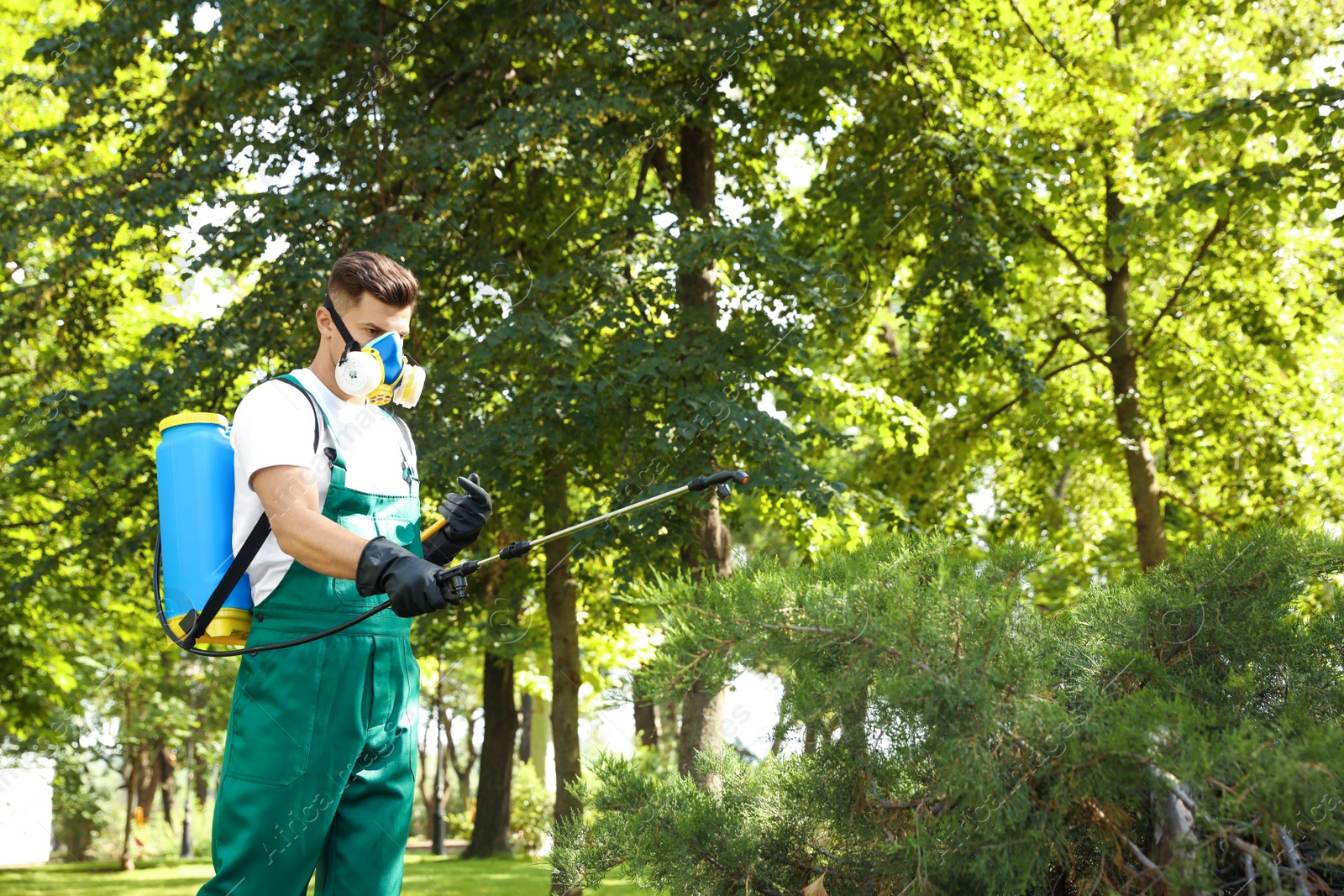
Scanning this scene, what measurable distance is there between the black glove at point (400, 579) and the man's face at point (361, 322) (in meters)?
0.69

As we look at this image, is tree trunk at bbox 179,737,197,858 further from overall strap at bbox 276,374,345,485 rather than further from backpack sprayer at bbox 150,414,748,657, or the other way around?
overall strap at bbox 276,374,345,485

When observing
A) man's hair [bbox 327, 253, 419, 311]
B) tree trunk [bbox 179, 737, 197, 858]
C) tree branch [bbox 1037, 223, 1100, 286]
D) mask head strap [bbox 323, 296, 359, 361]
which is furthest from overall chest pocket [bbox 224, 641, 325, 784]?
tree trunk [bbox 179, 737, 197, 858]

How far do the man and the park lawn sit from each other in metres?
6.15

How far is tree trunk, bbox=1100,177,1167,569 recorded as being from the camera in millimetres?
10867

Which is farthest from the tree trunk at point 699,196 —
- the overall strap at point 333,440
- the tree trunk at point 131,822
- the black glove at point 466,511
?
the tree trunk at point 131,822

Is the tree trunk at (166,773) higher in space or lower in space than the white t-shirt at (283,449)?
lower

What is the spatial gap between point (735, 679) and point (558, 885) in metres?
0.80

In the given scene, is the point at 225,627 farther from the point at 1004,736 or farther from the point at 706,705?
the point at 706,705

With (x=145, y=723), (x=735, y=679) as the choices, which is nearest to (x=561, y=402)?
(x=735, y=679)

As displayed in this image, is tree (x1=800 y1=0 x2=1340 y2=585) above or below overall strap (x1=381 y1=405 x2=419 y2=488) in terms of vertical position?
above

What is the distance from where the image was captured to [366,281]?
298 centimetres

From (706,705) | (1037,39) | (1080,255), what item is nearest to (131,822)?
(706,705)

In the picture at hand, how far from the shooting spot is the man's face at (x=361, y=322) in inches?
117

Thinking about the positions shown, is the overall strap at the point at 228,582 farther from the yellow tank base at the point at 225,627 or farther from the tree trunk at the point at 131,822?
the tree trunk at the point at 131,822
